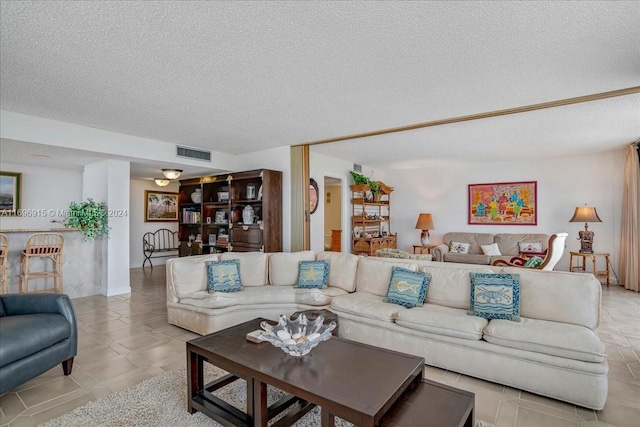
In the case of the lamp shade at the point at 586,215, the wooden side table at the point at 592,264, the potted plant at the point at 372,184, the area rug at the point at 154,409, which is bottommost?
the area rug at the point at 154,409

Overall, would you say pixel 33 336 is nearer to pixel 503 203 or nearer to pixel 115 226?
pixel 115 226

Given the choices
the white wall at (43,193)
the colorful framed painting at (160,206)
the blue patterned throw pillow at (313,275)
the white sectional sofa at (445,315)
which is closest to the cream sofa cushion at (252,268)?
the white sectional sofa at (445,315)

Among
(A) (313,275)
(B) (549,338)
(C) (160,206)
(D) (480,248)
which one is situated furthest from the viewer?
(C) (160,206)

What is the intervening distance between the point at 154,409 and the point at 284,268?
2.09 metres

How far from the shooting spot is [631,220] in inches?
215

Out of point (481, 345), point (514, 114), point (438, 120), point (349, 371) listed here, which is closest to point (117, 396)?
point (349, 371)

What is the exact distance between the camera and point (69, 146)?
4.18 meters

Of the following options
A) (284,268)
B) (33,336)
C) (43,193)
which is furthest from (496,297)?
(43,193)

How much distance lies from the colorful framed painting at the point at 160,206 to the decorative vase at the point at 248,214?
3.89 m

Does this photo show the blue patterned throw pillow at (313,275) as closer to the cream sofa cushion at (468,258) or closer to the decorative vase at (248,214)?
the decorative vase at (248,214)

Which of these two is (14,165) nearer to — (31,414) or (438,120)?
(31,414)

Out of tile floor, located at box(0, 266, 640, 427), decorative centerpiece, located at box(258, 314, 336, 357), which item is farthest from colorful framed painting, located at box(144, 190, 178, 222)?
decorative centerpiece, located at box(258, 314, 336, 357)

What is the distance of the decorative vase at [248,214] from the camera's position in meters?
5.56

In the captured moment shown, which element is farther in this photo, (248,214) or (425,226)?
(425,226)
